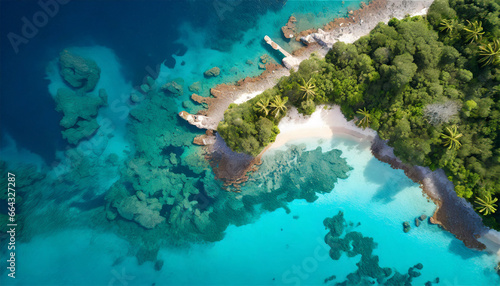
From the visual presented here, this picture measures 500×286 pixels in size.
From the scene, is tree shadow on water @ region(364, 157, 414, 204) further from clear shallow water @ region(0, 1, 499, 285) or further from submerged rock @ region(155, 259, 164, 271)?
submerged rock @ region(155, 259, 164, 271)

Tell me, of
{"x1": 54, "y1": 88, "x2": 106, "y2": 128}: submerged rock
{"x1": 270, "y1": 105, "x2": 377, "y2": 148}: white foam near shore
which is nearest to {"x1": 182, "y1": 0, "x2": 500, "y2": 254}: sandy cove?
{"x1": 270, "y1": 105, "x2": 377, "y2": 148}: white foam near shore

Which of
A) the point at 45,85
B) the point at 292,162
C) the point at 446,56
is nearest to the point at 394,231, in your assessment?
the point at 292,162

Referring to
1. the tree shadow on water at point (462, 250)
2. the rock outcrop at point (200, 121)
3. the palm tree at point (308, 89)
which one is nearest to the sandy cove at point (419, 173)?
the tree shadow on water at point (462, 250)

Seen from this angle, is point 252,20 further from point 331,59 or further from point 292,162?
point 292,162

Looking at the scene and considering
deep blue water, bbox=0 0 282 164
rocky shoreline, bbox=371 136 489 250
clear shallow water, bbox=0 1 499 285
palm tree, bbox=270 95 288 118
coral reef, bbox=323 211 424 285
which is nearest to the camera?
palm tree, bbox=270 95 288 118

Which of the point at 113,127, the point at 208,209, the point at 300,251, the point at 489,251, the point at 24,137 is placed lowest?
the point at 489,251
